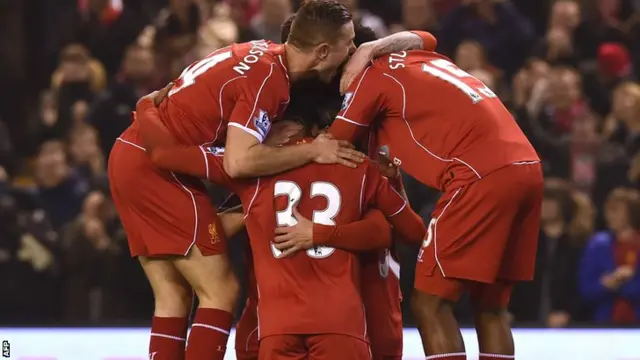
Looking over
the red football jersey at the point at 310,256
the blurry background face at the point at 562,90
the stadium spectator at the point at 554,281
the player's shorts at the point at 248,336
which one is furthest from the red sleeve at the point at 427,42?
the blurry background face at the point at 562,90

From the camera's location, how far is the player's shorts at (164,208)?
560cm

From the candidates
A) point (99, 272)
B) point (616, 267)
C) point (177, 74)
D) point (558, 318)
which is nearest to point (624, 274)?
point (616, 267)

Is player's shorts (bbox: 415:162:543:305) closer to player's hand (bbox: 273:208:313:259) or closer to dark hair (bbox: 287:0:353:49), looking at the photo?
player's hand (bbox: 273:208:313:259)

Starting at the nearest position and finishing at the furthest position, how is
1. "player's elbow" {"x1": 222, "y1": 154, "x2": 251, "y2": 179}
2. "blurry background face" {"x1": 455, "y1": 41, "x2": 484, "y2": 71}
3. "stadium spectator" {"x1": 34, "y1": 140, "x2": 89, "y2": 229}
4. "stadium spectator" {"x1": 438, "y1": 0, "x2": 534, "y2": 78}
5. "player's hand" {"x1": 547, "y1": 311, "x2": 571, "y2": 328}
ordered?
"player's elbow" {"x1": 222, "y1": 154, "x2": 251, "y2": 179}
"player's hand" {"x1": 547, "y1": 311, "x2": 571, "y2": 328}
"stadium spectator" {"x1": 34, "y1": 140, "x2": 89, "y2": 229}
"blurry background face" {"x1": 455, "y1": 41, "x2": 484, "y2": 71}
"stadium spectator" {"x1": 438, "y1": 0, "x2": 534, "y2": 78}

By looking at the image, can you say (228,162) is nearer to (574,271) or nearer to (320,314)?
(320,314)

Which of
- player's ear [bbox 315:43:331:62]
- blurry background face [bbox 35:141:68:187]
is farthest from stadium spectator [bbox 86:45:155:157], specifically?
player's ear [bbox 315:43:331:62]

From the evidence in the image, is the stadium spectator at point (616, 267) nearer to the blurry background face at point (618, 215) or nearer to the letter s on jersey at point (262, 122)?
the blurry background face at point (618, 215)

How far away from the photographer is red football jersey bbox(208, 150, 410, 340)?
5094 millimetres

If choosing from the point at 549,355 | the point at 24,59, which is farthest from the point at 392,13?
the point at 549,355

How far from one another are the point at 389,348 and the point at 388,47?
1251 millimetres

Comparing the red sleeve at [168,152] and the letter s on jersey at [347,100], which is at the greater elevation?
the letter s on jersey at [347,100]

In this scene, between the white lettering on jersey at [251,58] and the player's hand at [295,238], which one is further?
the white lettering on jersey at [251,58]

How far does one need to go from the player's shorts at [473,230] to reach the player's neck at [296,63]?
82cm

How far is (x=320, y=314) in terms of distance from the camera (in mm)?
5074
